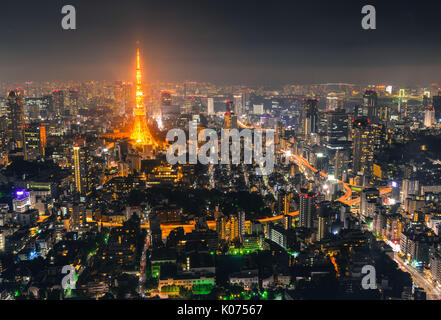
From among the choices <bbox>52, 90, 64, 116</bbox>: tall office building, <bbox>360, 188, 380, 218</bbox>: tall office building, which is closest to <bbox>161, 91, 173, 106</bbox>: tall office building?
<bbox>52, 90, 64, 116</bbox>: tall office building

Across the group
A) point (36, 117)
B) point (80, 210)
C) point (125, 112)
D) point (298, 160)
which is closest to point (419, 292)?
point (80, 210)

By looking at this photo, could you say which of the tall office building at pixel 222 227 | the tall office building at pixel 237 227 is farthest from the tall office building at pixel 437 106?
the tall office building at pixel 222 227


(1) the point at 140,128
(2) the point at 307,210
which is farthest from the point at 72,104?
(2) the point at 307,210

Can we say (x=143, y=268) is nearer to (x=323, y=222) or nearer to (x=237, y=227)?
(x=237, y=227)

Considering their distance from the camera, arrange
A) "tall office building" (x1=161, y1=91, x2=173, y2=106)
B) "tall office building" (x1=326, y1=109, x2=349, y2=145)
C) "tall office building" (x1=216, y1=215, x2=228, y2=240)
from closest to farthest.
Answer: "tall office building" (x1=216, y1=215, x2=228, y2=240), "tall office building" (x1=326, y1=109, x2=349, y2=145), "tall office building" (x1=161, y1=91, x2=173, y2=106)

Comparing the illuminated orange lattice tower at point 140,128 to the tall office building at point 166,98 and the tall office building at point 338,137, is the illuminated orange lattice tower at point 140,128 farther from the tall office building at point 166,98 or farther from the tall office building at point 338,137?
the tall office building at point 338,137

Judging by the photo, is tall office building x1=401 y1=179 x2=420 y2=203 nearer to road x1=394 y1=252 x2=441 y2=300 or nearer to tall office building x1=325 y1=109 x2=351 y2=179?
tall office building x1=325 y1=109 x2=351 y2=179
